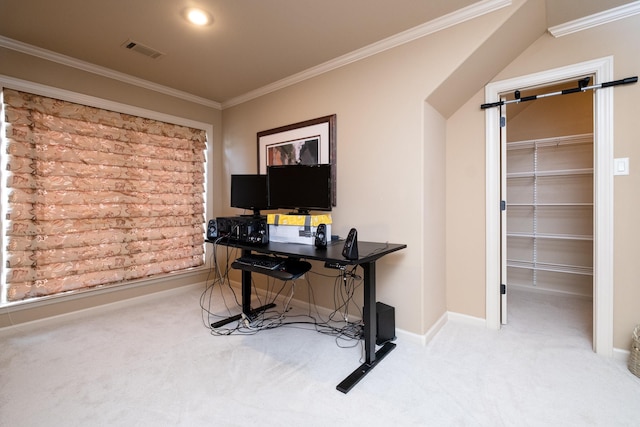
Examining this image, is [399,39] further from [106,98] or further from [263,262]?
[106,98]

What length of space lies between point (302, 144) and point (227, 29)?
1177 millimetres

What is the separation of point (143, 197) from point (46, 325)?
4.79ft

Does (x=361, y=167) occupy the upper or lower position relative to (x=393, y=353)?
upper

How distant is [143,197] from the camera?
331cm

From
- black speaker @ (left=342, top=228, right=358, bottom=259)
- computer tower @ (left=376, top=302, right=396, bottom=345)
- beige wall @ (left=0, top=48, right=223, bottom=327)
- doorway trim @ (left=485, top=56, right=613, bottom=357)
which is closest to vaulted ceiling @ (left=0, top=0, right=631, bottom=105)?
beige wall @ (left=0, top=48, right=223, bottom=327)

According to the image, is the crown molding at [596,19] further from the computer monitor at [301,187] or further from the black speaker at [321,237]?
the black speaker at [321,237]

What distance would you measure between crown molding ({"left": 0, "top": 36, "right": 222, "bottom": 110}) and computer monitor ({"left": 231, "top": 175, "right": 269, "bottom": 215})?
1.50 metres

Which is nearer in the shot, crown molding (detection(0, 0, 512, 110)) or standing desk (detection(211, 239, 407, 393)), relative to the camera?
standing desk (detection(211, 239, 407, 393))

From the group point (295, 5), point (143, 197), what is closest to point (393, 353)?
point (295, 5)

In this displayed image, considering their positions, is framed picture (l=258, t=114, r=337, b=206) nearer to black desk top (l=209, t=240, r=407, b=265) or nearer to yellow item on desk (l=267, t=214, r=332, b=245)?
yellow item on desk (l=267, t=214, r=332, b=245)

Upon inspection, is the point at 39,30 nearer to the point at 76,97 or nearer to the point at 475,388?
the point at 76,97

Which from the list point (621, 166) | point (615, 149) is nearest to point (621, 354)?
point (621, 166)

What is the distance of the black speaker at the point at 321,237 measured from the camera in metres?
2.16

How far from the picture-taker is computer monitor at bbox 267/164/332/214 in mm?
2475
